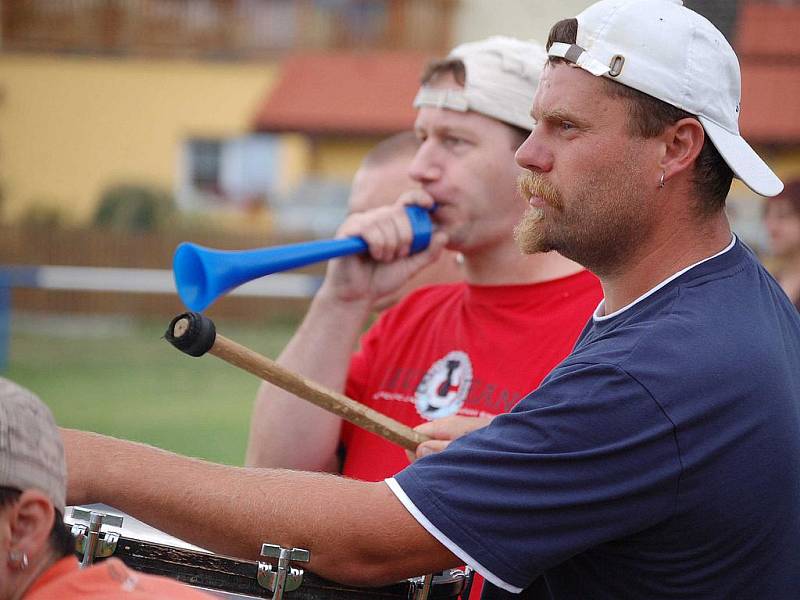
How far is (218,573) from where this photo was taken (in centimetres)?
217

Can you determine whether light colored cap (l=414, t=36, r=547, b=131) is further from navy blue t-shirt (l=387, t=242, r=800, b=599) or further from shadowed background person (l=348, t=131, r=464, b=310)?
navy blue t-shirt (l=387, t=242, r=800, b=599)

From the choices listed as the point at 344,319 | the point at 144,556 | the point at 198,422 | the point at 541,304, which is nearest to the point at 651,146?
the point at 541,304

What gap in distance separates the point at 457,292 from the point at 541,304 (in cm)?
38

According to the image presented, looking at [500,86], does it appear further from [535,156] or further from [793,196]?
[793,196]

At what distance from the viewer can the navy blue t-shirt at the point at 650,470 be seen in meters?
1.94

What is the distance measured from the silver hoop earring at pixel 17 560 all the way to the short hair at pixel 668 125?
4.26 feet

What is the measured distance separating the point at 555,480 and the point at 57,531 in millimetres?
828

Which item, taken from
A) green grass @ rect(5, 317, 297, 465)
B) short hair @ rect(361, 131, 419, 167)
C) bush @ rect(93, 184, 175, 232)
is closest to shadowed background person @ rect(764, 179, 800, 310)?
short hair @ rect(361, 131, 419, 167)

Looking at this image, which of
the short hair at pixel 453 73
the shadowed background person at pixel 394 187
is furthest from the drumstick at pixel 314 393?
the shadowed background person at pixel 394 187

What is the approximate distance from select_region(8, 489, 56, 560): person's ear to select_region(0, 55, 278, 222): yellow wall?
2421 centimetres

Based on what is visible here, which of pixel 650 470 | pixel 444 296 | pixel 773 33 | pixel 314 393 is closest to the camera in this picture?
pixel 650 470

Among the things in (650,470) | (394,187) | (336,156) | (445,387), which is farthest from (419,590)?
(336,156)

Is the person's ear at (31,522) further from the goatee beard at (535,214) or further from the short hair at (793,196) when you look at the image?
the short hair at (793,196)

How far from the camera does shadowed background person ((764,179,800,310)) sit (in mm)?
6684
